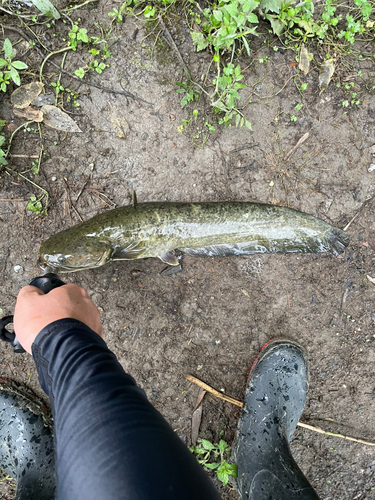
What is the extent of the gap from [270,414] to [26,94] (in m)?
4.18

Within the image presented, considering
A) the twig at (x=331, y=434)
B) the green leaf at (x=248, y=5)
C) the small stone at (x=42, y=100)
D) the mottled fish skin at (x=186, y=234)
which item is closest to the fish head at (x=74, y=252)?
the mottled fish skin at (x=186, y=234)

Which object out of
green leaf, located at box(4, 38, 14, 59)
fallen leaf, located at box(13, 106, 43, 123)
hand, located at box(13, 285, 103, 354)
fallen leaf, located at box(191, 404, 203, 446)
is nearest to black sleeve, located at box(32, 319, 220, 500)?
hand, located at box(13, 285, 103, 354)

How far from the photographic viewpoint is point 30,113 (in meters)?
3.22

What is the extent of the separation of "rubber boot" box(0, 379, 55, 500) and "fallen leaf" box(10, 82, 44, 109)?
9.71 feet

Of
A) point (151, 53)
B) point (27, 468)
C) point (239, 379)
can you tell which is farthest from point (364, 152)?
point (27, 468)

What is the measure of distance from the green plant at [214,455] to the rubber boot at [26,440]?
1483 millimetres

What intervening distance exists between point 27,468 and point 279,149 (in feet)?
13.7

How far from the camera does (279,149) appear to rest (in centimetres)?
329

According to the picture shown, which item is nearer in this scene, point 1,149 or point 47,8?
point 47,8

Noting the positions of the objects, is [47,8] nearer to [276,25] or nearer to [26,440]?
[276,25]

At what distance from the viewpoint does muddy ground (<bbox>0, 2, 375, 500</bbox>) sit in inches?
128

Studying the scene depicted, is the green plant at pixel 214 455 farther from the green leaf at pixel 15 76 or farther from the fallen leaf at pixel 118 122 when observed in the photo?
the green leaf at pixel 15 76

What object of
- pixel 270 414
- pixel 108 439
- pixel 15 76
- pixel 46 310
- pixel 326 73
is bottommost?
pixel 270 414

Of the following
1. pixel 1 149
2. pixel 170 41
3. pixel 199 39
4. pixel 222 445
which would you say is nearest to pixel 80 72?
pixel 170 41
